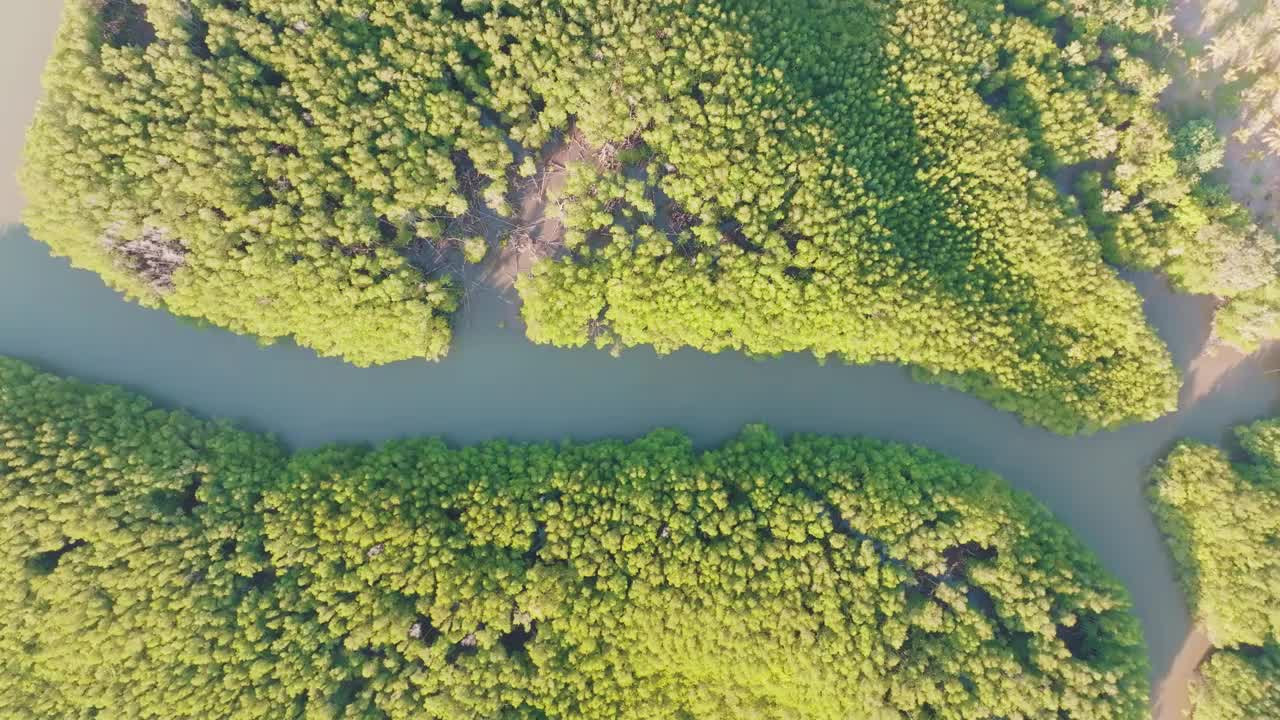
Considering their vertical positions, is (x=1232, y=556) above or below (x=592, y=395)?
below

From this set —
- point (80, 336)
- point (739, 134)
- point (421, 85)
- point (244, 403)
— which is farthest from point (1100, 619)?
point (80, 336)

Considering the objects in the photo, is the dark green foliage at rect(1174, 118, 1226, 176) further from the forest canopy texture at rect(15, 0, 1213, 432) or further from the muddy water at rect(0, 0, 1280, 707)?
the muddy water at rect(0, 0, 1280, 707)

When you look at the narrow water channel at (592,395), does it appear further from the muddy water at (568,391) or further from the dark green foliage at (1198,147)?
the dark green foliage at (1198,147)

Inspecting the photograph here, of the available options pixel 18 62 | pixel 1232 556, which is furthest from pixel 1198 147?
pixel 18 62

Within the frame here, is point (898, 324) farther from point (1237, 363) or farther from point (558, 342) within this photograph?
point (1237, 363)

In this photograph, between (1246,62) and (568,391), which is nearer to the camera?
(568,391)

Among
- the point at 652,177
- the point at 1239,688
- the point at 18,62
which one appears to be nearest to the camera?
the point at 1239,688

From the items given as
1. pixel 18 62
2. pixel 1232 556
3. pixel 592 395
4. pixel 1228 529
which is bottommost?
pixel 1232 556

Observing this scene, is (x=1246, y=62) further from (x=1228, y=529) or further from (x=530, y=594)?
(x=530, y=594)
